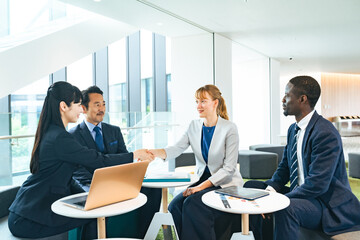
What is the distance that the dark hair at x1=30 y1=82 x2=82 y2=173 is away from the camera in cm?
214

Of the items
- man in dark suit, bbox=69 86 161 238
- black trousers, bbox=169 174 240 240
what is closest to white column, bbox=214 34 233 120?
man in dark suit, bbox=69 86 161 238

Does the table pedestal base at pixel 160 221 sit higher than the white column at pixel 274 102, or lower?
lower

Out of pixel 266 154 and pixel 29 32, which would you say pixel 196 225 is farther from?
pixel 29 32

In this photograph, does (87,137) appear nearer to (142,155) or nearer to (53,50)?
(142,155)

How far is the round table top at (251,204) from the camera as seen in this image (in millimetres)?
1784

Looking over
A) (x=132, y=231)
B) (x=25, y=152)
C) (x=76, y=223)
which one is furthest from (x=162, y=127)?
(x=76, y=223)

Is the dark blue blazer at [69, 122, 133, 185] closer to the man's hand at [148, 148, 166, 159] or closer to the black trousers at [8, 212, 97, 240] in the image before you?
the man's hand at [148, 148, 166, 159]

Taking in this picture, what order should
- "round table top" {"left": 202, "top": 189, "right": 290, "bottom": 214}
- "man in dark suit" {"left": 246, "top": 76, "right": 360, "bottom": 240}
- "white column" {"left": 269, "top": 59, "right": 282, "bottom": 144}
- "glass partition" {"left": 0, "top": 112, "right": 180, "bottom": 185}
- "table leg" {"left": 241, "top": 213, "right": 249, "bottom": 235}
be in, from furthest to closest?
1. "white column" {"left": 269, "top": 59, "right": 282, "bottom": 144}
2. "glass partition" {"left": 0, "top": 112, "right": 180, "bottom": 185}
3. "man in dark suit" {"left": 246, "top": 76, "right": 360, "bottom": 240}
4. "table leg" {"left": 241, "top": 213, "right": 249, "bottom": 235}
5. "round table top" {"left": 202, "top": 189, "right": 290, "bottom": 214}

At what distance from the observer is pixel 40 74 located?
610 cm

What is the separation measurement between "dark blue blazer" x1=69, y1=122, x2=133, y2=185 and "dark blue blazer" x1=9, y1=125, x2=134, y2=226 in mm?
439

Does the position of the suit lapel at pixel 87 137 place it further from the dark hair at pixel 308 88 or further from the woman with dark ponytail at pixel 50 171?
the dark hair at pixel 308 88

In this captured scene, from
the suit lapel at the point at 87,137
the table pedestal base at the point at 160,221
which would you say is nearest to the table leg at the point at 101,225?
the table pedestal base at the point at 160,221

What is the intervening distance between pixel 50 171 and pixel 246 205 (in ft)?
4.16

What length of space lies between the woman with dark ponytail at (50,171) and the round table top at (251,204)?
0.87 meters
